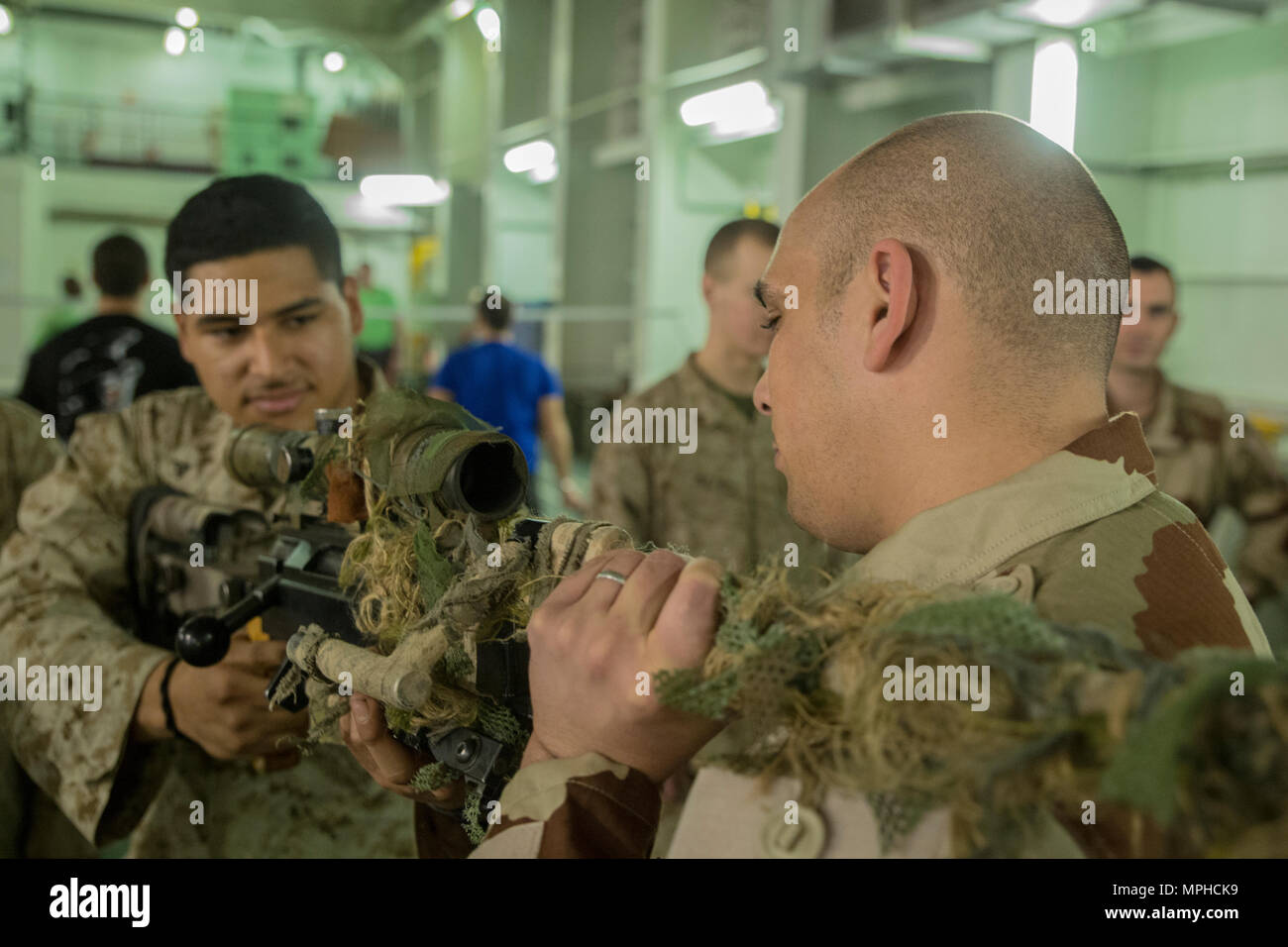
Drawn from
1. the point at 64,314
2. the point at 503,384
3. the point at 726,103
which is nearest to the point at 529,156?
the point at 726,103

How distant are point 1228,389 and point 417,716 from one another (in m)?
3.45

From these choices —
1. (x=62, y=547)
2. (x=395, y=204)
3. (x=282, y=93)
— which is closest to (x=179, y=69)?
(x=282, y=93)

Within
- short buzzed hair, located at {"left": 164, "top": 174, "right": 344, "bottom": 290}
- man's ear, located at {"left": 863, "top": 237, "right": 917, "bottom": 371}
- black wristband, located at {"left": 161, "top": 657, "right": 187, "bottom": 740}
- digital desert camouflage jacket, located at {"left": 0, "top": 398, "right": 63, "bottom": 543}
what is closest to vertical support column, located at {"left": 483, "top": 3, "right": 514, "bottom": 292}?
digital desert camouflage jacket, located at {"left": 0, "top": 398, "right": 63, "bottom": 543}

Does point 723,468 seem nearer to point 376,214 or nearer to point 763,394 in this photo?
point 763,394

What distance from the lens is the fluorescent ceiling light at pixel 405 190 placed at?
331 inches

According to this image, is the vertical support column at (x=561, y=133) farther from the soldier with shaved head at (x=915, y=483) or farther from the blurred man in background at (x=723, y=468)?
the soldier with shaved head at (x=915, y=483)

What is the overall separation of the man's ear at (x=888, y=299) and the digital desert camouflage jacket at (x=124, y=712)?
923 millimetres

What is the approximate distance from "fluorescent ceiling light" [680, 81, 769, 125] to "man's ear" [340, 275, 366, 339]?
3177 millimetres

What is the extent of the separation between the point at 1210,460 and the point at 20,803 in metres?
2.49

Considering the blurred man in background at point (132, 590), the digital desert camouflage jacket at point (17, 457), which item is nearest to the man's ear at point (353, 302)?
the blurred man in background at point (132, 590)

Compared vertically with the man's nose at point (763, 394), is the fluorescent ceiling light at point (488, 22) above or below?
above

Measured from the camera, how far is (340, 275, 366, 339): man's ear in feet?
4.83

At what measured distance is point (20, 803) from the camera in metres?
1.50
